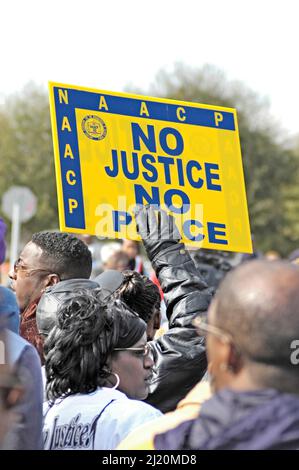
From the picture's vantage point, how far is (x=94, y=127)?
14.8 ft

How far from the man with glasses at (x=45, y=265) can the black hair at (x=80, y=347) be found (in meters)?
1.02

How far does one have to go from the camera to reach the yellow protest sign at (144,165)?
14.4 feet

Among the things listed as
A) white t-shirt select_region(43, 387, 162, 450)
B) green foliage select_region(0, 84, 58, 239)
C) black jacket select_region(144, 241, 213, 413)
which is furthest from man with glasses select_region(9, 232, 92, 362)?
green foliage select_region(0, 84, 58, 239)

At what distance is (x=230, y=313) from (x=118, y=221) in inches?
77.4

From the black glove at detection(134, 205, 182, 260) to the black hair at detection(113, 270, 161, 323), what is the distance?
14.1 inches

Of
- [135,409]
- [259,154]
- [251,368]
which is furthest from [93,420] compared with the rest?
[259,154]

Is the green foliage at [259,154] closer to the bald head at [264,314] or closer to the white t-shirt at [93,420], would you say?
the white t-shirt at [93,420]

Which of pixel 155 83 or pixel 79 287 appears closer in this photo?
pixel 79 287

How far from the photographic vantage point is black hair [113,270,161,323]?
4395mm

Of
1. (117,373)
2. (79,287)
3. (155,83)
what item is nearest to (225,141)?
(79,287)

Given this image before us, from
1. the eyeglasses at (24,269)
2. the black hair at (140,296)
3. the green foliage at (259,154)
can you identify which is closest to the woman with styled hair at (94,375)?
the black hair at (140,296)

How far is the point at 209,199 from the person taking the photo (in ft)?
15.0

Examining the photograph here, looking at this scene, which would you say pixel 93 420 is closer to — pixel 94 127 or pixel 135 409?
pixel 135 409
